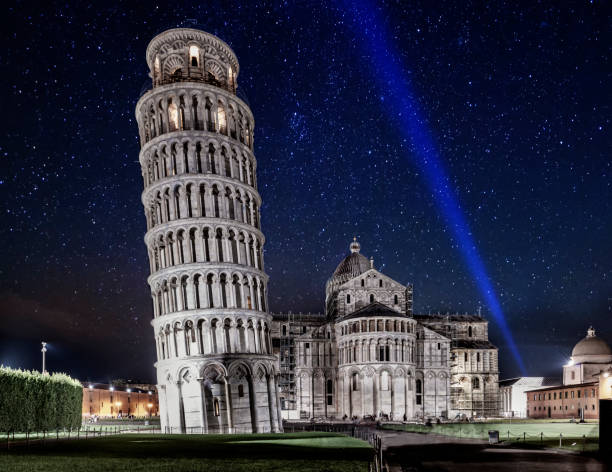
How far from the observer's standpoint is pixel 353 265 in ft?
340

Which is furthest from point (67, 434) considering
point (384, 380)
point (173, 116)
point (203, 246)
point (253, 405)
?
point (384, 380)

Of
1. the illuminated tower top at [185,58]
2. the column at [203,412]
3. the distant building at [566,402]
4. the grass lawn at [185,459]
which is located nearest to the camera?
the grass lawn at [185,459]

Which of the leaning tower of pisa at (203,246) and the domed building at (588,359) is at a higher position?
the leaning tower of pisa at (203,246)

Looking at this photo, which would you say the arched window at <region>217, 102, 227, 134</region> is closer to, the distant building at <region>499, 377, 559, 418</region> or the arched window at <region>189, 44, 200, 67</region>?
the arched window at <region>189, 44, 200, 67</region>

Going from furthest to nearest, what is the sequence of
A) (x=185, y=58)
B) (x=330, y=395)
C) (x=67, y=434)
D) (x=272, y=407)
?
(x=330, y=395) < (x=185, y=58) < (x=272, y=407) < (x=67, y=434)

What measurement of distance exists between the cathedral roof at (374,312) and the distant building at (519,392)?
1846 inches

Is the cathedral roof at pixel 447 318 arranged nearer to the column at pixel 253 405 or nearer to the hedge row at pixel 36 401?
the column at pixel 253 405

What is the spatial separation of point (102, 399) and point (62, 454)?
102767mm

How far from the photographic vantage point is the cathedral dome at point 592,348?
108 meters

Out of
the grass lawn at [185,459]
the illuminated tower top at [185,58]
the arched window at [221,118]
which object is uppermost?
the illuminated tower top at [185,58]

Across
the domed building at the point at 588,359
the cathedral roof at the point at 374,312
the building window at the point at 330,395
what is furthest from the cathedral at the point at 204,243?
the domed building at the point at 588,359

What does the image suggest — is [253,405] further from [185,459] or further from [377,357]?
[377,357]

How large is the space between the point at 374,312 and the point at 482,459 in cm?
5796

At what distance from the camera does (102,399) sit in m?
121
